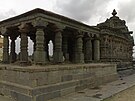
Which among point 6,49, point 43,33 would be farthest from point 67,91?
point 6,49

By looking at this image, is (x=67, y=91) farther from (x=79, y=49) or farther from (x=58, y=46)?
(x=79, y=49)

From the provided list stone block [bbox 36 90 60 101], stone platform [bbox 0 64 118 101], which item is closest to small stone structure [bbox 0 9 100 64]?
stone platform [bbox 0 64 118 101]

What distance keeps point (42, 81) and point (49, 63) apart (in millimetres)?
2939

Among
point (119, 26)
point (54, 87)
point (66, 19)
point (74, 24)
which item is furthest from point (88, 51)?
point (119, 26)

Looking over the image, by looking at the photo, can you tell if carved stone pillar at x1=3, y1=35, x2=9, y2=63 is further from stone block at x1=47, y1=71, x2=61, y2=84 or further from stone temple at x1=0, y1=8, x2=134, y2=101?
stone block at x1=47, y1=71, x2=61, y2=84

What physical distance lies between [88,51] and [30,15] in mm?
7089

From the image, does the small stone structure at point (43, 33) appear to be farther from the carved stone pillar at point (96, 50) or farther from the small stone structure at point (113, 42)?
the small stone structure at point (113, 42)

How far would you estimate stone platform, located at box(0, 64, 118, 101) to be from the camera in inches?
289

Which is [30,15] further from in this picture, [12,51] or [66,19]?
[12,51]

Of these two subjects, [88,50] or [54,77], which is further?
[88,50]

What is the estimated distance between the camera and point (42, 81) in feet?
25.1

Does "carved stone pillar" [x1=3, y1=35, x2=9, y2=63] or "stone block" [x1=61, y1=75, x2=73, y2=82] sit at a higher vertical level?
"carved stone pillar" [x1=3, y1=35, x2=9, y2=63]

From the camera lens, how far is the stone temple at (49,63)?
7633 millimetres

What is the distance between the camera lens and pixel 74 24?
12.4 m
